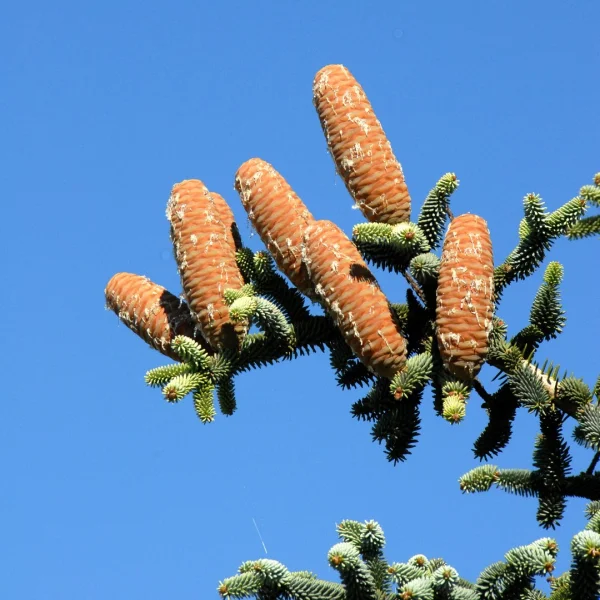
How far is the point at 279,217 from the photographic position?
5.05 meters

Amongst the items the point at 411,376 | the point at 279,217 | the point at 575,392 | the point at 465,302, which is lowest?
the point at 575,392

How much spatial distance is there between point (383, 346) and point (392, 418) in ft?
1.52

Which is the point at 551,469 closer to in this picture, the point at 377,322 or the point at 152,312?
the point at 377,322

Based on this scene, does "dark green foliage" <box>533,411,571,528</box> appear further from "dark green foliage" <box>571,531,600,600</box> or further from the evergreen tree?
"dark green foliage" <box>571,531,600,600</box>

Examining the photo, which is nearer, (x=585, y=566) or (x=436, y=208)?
(x=585, y=566)

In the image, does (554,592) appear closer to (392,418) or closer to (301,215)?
(392,418)

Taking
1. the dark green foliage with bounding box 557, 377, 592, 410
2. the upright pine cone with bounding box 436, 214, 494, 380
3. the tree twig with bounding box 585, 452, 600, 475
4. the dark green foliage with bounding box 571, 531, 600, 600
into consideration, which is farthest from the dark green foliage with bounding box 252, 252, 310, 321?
the dark green foliage with bounding box 571, 531, 600, 600

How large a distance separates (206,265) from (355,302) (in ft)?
2.77

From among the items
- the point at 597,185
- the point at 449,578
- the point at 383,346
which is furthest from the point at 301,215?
the point at 449,578

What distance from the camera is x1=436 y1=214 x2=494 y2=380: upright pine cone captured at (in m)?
4.55

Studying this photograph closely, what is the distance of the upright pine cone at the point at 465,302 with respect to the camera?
14.9 feet

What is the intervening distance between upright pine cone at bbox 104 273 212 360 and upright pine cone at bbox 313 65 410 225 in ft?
3.47

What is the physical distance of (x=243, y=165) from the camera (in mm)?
5281

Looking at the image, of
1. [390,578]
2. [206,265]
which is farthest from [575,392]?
[206,265]
